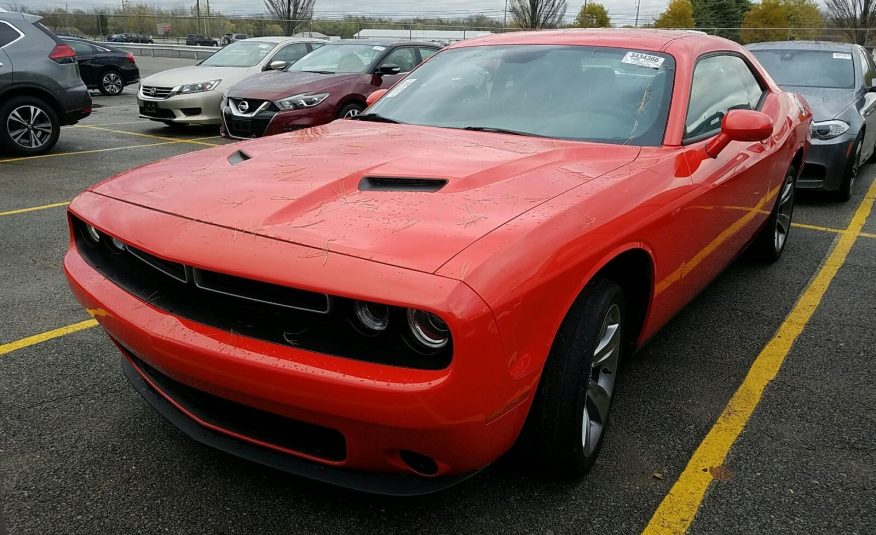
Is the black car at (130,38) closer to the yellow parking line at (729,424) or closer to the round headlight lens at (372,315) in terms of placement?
the yellow parking line at (729,424)

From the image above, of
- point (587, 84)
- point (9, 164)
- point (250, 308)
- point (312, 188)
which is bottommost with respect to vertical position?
point (9, 164)

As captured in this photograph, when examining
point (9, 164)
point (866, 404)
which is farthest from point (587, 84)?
point (9, 164)

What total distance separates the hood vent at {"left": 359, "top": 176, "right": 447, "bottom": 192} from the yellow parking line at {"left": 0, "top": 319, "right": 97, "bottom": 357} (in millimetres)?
2084

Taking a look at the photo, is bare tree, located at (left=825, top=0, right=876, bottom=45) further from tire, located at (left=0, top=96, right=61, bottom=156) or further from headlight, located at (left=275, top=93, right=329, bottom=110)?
tire, located at (left=0, top=96, right=61, bottom=156)

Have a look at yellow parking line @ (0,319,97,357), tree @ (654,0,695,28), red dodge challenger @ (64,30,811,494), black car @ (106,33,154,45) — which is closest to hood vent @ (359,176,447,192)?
red dodge challenger @ (64,30,811,494)

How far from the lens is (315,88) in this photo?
887cm

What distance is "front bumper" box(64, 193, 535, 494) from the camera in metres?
1.67

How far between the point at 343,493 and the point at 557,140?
5.45ft

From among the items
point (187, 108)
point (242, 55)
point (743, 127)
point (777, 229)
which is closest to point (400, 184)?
point (743, 127)

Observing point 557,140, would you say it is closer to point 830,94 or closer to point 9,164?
point 830,94

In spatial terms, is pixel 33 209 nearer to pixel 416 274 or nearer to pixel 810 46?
pixel 416 274

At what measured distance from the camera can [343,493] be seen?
2271mm

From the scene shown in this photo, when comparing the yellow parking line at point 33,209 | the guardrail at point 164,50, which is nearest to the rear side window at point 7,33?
the yellow parking line at point 33,209

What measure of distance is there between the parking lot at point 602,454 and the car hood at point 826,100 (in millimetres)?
3118
